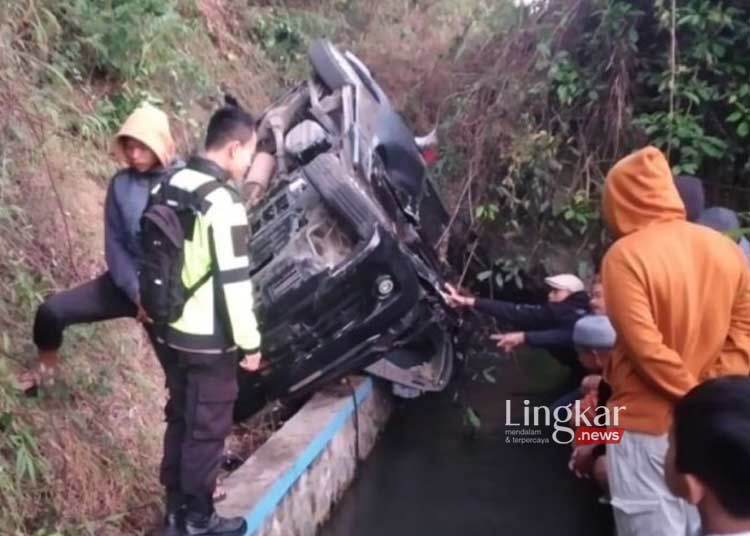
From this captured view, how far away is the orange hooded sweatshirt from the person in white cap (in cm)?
197

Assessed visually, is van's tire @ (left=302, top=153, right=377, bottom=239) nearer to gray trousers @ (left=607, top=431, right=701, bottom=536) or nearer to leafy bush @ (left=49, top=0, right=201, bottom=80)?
gray trousers @ (left=607, top=431, right=701, bottom=536)

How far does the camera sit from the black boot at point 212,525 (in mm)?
3586

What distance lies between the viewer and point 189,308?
11.3 feet

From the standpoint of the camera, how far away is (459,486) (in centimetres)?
535

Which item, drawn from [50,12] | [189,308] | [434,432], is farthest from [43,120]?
[434,432]

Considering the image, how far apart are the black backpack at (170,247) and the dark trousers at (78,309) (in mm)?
613

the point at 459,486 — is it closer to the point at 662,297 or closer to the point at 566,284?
the point at 566,284

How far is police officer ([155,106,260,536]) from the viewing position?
3395 millimetres

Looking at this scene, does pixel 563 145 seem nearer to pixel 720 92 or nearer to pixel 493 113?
pixel 493 113

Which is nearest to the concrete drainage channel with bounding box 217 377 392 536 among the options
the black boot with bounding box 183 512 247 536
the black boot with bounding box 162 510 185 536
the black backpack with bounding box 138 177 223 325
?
the black boot with bounding box 183 512 247 536

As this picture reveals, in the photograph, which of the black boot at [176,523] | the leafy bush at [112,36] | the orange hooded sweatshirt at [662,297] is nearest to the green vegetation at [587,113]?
the leafy bush at [112,36]

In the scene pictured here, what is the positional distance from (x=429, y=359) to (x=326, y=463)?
968mm

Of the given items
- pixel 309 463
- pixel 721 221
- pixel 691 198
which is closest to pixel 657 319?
pixel 691 198

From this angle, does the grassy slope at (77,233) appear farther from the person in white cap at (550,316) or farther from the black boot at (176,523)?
the person in white cap at (550,316)
